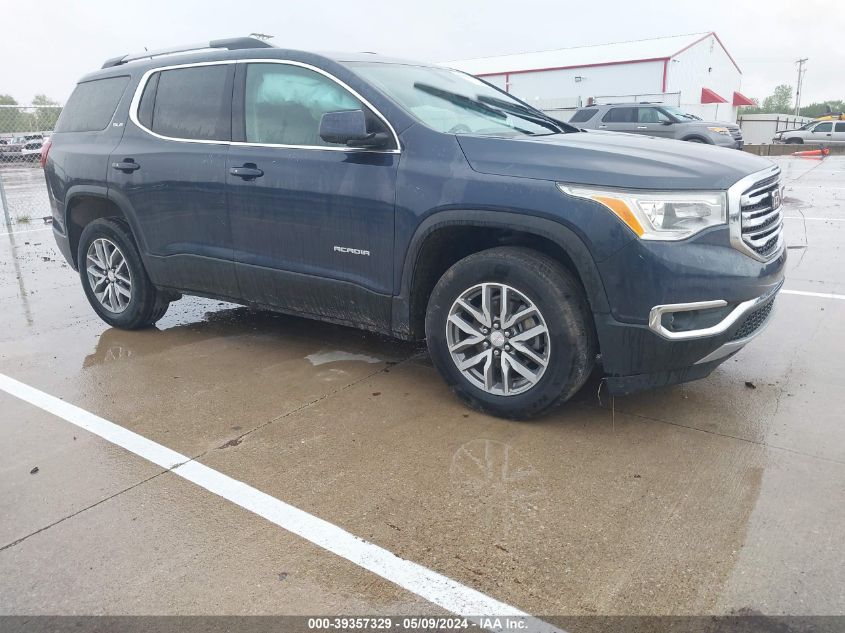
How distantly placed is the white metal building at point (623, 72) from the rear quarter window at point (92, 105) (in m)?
32.6

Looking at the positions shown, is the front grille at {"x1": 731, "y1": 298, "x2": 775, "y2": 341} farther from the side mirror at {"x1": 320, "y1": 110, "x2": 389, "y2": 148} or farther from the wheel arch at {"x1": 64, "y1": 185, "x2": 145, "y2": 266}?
the wheel arch at {"x1": 64, "y1": 185, "x2": 145, "y2": 266}

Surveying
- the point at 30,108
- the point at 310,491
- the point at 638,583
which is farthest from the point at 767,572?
the point at 30,108

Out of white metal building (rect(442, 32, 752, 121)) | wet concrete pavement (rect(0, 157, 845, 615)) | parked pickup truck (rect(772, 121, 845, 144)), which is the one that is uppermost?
white metal building (rect(442, 32, 752, 121))

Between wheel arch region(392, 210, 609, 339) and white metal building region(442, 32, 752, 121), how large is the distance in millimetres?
33947

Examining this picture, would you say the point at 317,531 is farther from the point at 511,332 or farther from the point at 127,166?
the point at 127,166

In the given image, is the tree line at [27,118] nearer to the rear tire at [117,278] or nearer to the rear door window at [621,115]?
the rear tire at [117,278]

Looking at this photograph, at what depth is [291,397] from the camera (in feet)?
13.4

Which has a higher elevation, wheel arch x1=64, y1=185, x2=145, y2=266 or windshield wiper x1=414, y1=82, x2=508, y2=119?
windshield wiper x1=414, y1=82, x2=508, y2=119

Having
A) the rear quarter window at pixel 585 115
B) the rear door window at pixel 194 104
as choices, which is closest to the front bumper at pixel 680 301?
the rear door window at pixel 194 104

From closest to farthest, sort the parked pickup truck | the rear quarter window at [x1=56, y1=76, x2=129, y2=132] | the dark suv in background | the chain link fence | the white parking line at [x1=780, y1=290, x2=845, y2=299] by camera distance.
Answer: the rear quarter window at [x1=56, y1=76, x2=129, y2=132], the white parking line at [x1=780, y1=290, x2=845, y2=299], the chain link fence, the dark suv in background, the parked pickup truck

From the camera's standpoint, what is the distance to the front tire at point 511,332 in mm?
3379

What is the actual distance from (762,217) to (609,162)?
0.84 meters

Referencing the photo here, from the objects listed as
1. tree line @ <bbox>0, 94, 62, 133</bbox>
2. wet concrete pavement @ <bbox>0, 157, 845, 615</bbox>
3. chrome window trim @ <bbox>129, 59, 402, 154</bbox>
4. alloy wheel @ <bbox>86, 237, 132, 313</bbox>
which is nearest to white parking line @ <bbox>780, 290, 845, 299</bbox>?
wet concrete pavement @ <bbox>0, 157, 845, 615</bbox>

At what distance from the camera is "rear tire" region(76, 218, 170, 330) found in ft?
17.1
